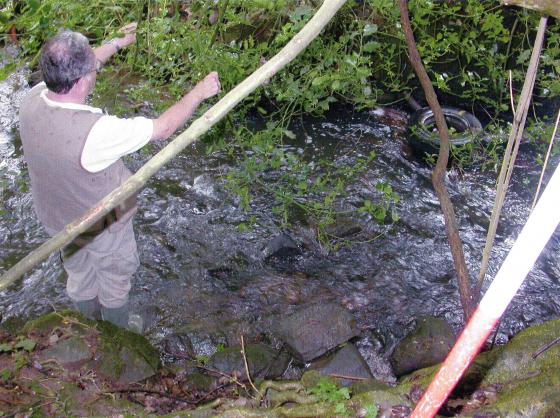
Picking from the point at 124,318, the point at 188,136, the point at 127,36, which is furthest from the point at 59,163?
the point at 124,318

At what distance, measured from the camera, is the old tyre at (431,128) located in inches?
243

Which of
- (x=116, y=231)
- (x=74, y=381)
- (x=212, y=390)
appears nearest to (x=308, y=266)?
(x=212, y=390)

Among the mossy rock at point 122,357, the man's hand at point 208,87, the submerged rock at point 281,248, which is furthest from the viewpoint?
the submerged rock at point 281,248

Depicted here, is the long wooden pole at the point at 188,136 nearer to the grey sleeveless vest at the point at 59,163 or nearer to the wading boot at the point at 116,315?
the grey sleeveless vest at the point at 59,163

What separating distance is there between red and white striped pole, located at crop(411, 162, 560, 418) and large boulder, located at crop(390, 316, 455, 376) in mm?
2607

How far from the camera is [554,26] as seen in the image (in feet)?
18.5

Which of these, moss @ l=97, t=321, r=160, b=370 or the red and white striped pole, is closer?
the red and white striped pole

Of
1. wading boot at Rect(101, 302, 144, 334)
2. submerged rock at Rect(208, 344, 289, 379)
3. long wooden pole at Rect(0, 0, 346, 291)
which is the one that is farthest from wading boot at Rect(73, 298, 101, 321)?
long wooden pole at Rect(0, 0, 346, 291)

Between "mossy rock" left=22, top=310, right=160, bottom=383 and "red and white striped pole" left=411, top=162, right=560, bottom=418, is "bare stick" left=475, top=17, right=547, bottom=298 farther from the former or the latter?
"mossy rock" left=22, top=310, right=160, bottom=383

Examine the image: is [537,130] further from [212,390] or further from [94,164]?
[94,164]

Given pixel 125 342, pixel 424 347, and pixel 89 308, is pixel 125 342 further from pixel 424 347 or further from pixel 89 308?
pixel 424 347

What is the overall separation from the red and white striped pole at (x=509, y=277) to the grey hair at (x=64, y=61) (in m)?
2.34

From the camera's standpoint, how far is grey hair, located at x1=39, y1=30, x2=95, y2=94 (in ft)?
9.07

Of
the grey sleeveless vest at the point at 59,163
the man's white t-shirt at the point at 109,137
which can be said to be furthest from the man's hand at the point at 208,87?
the grey sleeveless vest at the point at 59,163
